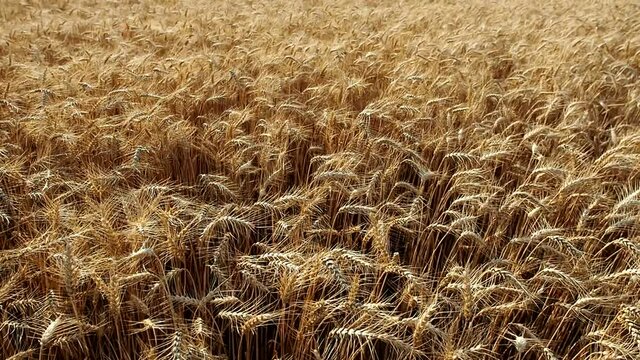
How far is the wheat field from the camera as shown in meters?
1.55

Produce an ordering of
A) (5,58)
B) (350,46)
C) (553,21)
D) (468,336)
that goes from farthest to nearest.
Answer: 1. (553,21)
2. (350,46)
3. (5,58)
4. (468,336)

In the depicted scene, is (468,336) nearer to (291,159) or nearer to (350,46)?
(291,159)

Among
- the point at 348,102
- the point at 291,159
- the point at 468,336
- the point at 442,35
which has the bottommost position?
the point at 468,336

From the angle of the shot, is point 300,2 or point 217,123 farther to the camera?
point 300,2

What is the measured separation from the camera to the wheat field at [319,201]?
155cm

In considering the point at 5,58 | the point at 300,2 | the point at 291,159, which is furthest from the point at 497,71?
the point at 300,2

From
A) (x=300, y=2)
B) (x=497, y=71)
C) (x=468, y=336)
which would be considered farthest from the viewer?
(x=300, y=2)

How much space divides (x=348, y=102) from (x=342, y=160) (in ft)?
3.11

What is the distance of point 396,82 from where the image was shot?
3.19 m

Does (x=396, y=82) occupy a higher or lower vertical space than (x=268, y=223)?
higher

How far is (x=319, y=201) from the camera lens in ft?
6.40

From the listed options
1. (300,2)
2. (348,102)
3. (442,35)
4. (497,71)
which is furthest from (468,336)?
(300,2)

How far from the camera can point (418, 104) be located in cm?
291

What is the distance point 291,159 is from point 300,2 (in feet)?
19.3
